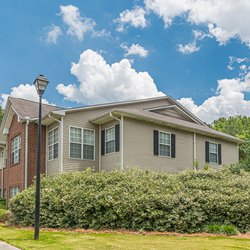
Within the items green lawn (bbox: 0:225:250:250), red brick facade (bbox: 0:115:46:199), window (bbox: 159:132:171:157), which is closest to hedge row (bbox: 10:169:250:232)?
green lawn (bbox: 0:225:250:250)

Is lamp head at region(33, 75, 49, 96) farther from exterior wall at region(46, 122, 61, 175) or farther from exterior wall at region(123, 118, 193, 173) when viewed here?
exterior wall at region(46, 122, 61, 175)

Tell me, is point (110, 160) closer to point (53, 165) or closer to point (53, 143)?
point (53, 165)

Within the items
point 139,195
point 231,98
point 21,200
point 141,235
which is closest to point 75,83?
point 21,200

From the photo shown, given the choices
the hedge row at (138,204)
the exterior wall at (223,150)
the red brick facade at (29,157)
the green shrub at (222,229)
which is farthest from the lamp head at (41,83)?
the exterior wall at (223,150)

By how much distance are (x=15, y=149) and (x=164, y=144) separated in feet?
27.6

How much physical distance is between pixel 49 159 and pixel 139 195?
7665 mm

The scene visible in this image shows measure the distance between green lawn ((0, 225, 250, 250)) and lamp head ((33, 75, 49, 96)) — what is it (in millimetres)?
3843

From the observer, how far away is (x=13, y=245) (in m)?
8.05

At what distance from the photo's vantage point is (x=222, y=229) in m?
Result: 10.5

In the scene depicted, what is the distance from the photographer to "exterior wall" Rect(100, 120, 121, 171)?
16.0 metres

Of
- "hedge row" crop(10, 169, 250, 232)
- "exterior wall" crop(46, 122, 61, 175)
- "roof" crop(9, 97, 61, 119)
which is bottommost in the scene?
"hedge row" crop(10, 169, 250, 232)

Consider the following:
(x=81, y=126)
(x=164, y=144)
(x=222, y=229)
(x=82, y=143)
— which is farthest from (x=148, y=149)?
(x=222, y=229)

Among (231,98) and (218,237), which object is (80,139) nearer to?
(218,237)

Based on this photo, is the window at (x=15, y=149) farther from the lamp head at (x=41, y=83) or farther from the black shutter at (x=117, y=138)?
the lamp head at (x=41, y=83)
